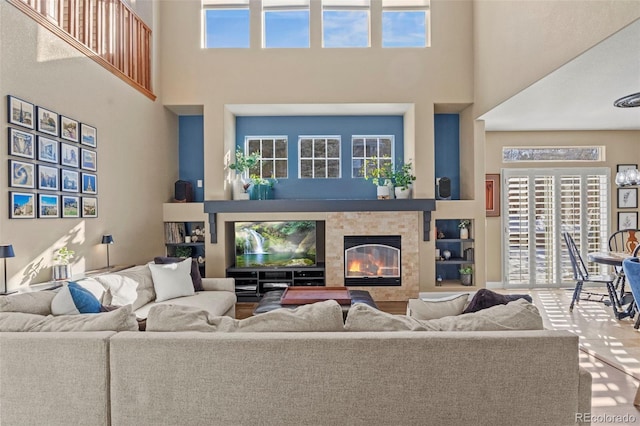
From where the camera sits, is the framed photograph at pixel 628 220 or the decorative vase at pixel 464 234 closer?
the decorative vase at pixel 464 234

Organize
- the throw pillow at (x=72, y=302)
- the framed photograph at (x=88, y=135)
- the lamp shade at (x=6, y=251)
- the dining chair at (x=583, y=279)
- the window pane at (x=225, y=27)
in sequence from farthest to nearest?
the window pane at (x=225, y=27), the dining chair at (x=583, y=279), the framed photograph at (x=88, y=135), the lamp shade at (x=6, y=251), the throw pillow at (x=72, y=302)

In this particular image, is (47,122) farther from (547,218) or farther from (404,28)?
(547,218)

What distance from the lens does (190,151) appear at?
7.16 metres

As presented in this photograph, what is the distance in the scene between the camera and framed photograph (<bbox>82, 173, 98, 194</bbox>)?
14.4ft

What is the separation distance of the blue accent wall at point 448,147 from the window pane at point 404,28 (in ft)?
4.25

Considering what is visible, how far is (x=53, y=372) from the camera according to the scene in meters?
2.13

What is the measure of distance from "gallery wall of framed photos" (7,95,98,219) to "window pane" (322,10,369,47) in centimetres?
375

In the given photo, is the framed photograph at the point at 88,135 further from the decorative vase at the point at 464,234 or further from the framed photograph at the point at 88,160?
the decorative vase at the point at 464,234

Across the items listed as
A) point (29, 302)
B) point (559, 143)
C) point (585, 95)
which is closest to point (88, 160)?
point (29, 302)

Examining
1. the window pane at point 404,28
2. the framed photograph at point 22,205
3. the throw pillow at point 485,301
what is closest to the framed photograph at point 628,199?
the window pane at point 404,28

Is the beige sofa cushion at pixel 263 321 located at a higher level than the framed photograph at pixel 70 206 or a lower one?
lower

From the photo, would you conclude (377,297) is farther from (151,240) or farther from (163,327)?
(163,327)

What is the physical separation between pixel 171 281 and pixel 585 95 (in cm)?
534

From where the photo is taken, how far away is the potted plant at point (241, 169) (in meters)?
6.62
